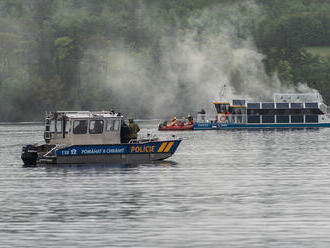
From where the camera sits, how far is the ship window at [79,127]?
6106 centimetres

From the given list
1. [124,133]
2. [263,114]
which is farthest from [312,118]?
[124,133]

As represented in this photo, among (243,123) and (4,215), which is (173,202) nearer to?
(4,215)

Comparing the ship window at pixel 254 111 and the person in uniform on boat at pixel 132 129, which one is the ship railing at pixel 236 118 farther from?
the person in uniform on boat at pixel 132 129

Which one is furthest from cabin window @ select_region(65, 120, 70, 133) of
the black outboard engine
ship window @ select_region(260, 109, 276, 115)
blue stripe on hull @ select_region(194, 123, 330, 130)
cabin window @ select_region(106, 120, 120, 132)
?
ship window @ select_region(260, 109, 276, 115)

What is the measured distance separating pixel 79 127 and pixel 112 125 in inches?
99.0

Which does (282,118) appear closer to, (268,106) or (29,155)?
(268,106)

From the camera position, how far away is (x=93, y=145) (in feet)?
197

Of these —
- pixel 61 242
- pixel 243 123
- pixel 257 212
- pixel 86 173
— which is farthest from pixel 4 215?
pixel 243 123

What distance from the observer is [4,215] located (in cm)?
3503

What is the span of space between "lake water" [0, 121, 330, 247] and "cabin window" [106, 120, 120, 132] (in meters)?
3.97

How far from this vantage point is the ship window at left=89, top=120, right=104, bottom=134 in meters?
61.3

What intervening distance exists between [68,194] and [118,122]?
19565 mm

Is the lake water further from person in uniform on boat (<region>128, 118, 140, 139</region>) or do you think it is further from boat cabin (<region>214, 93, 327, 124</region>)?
boat cabin (<region>214, 93, 327, 124</region>)

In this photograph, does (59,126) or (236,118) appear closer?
(59,126)
